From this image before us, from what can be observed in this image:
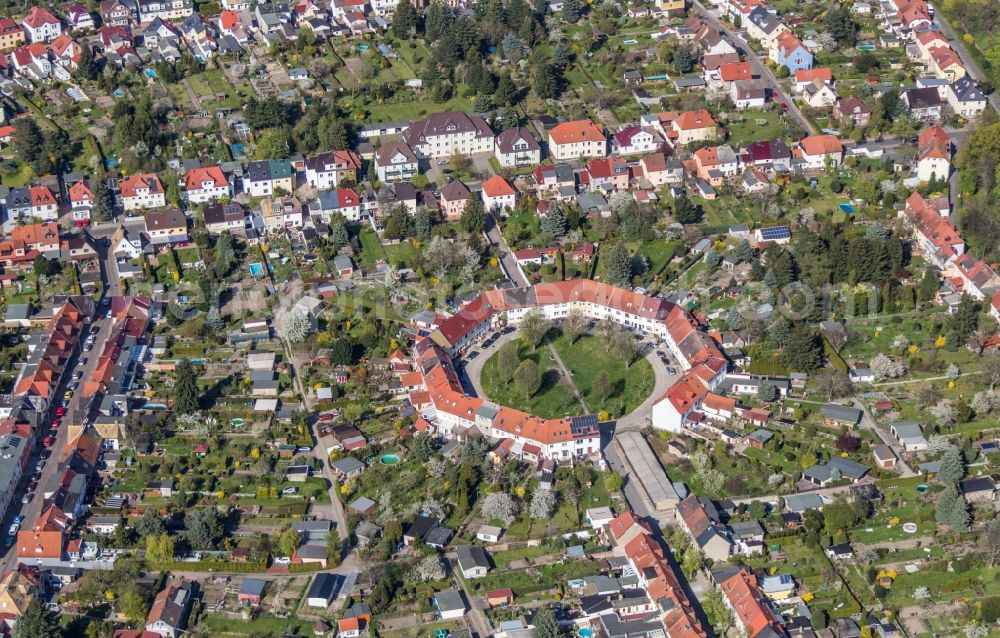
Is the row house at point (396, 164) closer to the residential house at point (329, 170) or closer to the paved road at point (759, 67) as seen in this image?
the residential house at point (329, 170)

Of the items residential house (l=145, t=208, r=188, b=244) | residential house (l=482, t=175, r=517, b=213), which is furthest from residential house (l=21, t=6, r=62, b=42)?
residential house (l=482, t=175, r=517, b=213)

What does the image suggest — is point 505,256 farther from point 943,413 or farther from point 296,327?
point 943,413

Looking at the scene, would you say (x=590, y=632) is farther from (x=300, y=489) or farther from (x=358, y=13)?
(x=358, y=13)

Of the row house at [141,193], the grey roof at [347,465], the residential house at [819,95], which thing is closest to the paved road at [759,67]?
the residential house at [819,95]

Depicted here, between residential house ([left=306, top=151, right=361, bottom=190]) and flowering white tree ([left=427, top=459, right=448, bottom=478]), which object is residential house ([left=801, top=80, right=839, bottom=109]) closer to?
residential house ([left=306, top=151, right=361, bottom=190])

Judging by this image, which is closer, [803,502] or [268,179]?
[803,502]

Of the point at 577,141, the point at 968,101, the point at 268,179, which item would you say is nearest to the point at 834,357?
the point at 577,141
